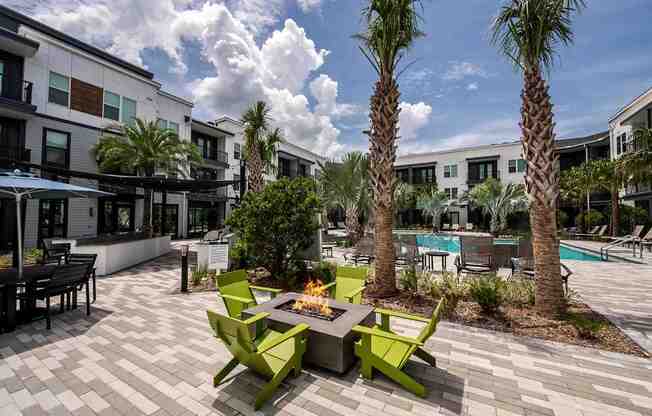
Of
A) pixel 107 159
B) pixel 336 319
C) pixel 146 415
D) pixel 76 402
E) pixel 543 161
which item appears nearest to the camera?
pixel 146 415

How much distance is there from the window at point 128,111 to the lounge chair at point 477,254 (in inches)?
782

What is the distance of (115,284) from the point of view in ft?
25.8

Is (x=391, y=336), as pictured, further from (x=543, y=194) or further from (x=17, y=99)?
(x=17, y=99)

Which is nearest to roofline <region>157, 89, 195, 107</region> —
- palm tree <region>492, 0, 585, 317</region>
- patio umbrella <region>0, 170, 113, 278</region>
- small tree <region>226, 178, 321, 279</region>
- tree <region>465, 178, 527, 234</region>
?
patio umbrella <region>0, 170, 113, 278</region>

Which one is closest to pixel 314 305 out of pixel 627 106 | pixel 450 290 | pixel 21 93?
A: pixel 450 290

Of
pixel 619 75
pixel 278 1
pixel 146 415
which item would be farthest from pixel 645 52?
pixel 146 415

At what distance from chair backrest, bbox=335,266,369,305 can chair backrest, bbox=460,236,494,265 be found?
4.25m

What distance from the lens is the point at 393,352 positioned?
333 centimetres

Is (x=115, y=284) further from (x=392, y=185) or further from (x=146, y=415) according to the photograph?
(x=392, y=185)

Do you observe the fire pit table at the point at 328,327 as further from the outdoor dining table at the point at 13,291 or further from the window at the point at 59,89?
the window at the point at 59,89

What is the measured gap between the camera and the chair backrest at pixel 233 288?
427 cm

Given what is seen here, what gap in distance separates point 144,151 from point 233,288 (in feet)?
42.0

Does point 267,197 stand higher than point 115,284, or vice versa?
point 267,197

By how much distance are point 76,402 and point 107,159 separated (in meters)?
15.1
